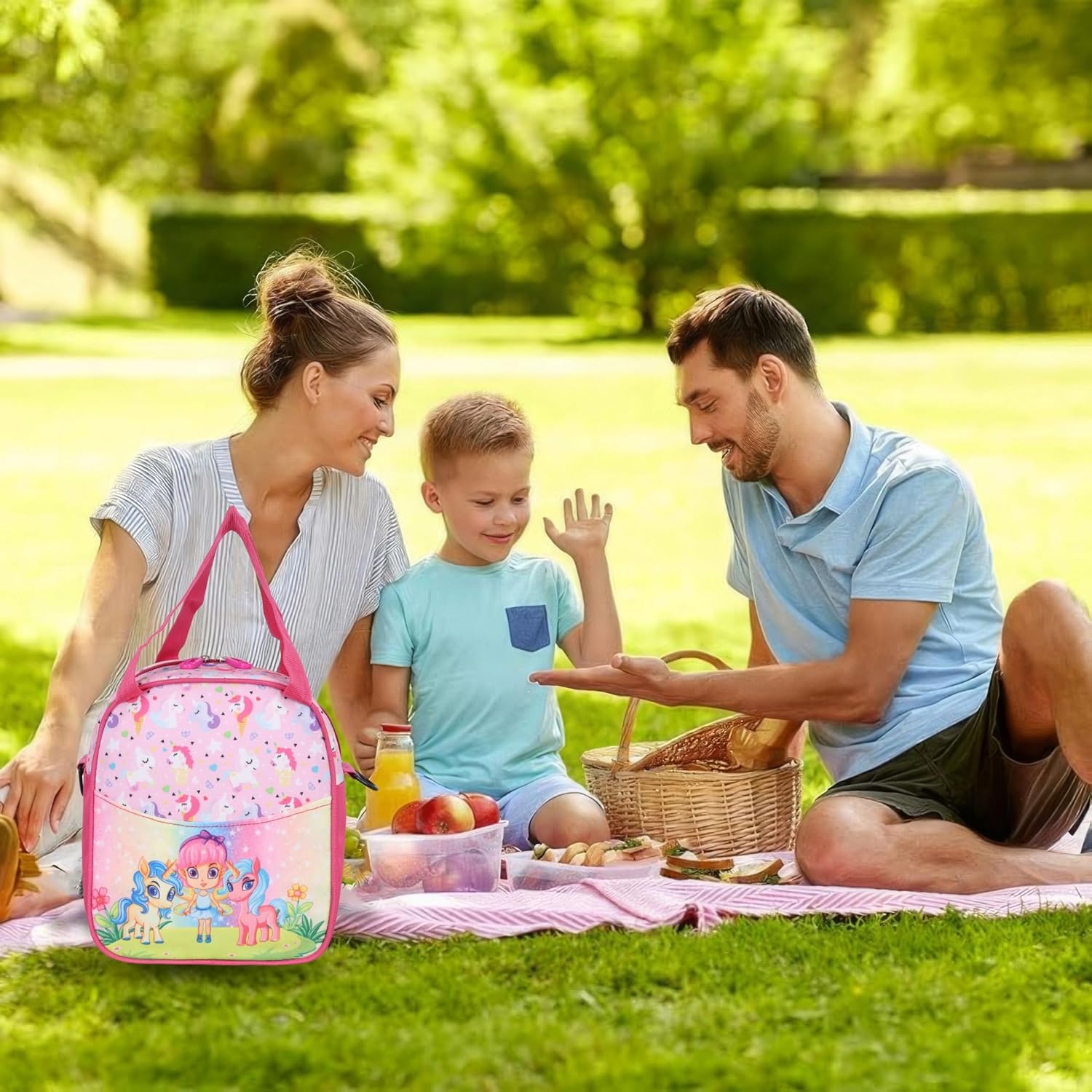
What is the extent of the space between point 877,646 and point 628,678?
1.91 feet

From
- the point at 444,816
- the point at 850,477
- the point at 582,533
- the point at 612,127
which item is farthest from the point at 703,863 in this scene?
the point at 612,127

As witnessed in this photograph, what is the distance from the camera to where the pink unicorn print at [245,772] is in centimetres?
352

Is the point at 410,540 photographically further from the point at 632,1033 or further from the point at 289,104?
the point at 289,104

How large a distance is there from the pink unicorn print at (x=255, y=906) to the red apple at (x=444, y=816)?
613 millimetres

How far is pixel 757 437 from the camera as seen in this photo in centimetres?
430

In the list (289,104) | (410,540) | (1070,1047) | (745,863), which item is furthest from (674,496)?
(289,104)

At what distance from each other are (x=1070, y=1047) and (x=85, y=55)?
5.99 meters

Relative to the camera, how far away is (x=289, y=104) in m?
42.0

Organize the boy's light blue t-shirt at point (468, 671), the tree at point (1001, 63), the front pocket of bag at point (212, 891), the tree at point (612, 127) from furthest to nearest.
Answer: the tree at point (1001, 63), the tree at point (612, 127), the boy's light blue t-shirt at point (468, 671), the front pocket of bag at point (212, 891)

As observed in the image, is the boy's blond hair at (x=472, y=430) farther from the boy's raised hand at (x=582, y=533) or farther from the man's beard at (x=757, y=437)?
the man's beard at (x=757, y=437)

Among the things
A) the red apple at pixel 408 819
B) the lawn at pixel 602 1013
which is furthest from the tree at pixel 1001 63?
the red apple at pixel 408 819

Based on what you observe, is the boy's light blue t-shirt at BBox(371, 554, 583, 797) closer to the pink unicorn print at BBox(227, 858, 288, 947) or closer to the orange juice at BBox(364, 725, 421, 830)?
the orange juice at BBox(364, 725, 421, 830)

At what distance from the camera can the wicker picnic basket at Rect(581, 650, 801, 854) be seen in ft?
14.7

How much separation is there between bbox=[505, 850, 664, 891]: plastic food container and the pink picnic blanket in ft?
0.35
